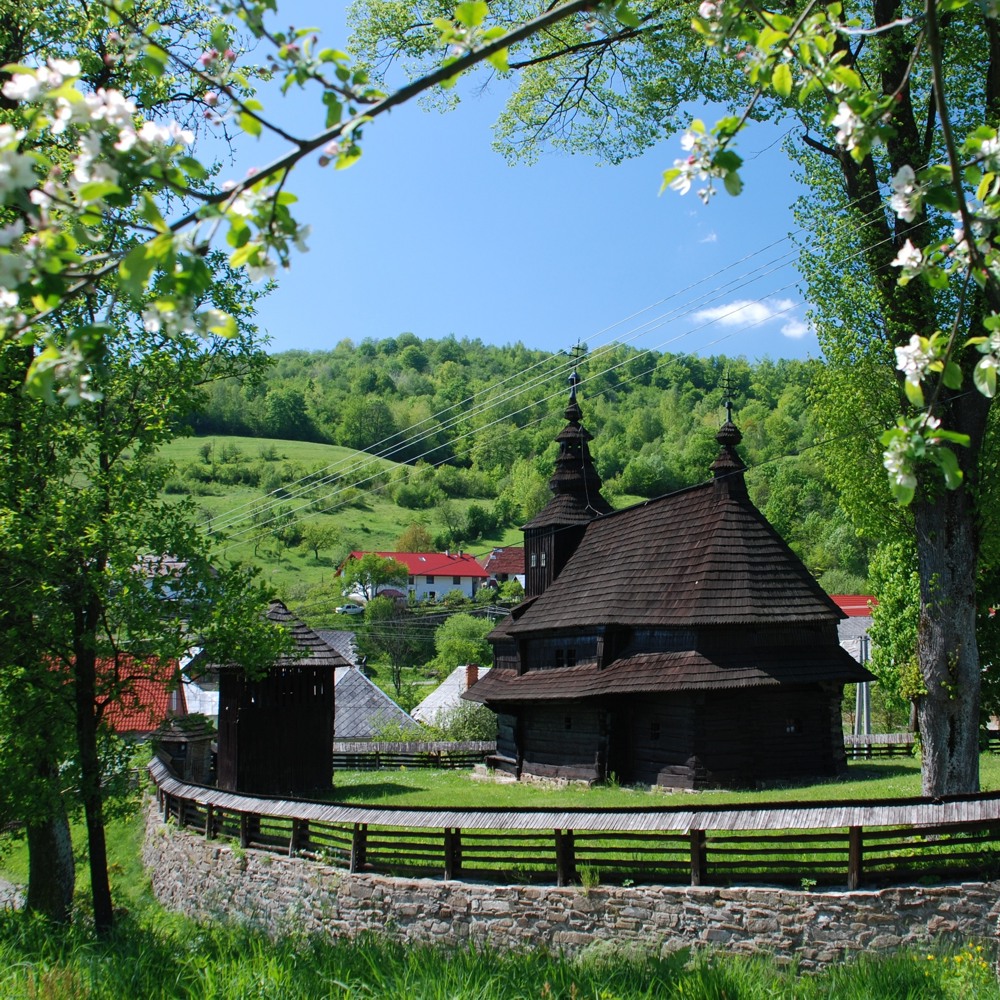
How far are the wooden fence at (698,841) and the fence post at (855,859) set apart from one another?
1cm

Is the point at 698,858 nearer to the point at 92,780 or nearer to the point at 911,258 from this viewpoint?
the point at 92,780

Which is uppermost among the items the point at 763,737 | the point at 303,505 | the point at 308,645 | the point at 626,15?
the point at 303,505

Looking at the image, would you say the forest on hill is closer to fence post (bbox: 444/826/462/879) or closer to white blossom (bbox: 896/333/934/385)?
fence post (bbox: 444/826/462/879)

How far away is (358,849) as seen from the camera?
12.9 meters

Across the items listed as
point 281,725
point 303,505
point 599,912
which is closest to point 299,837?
point 599,912

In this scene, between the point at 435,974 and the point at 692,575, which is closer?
the point at 435,974

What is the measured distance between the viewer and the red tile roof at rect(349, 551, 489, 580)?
106m

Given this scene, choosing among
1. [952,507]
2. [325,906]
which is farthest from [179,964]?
[952,507]

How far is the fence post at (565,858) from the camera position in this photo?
11.4 meters

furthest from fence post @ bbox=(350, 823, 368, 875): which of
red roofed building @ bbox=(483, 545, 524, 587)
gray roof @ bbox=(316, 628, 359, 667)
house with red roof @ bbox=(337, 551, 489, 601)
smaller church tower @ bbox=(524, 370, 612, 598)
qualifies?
red roofed building @ bbox=(483, 545, 524, 587)

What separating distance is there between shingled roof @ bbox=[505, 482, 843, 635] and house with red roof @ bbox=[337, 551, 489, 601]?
7468cm

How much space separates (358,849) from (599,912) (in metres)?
3.48

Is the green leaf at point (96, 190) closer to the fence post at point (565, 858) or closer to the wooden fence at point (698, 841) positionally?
the wooden fence at point (698, 841)

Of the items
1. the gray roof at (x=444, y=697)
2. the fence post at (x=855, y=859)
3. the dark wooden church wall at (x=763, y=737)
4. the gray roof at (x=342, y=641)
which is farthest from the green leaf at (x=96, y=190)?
→ the gray roof at (x=342, y=641)
